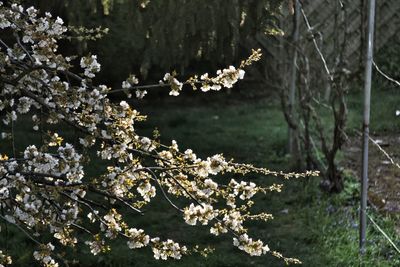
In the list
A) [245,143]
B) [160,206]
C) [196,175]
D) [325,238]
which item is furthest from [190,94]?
[196,175]

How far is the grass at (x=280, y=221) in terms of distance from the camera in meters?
3.71

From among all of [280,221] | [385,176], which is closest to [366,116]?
[385,176]

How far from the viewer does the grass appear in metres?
3.71

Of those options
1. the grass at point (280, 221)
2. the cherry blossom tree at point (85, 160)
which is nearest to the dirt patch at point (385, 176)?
the grass at point (280, 221)

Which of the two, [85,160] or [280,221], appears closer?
[85,160]

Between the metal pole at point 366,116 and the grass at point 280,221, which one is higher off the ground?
the metal pole at point 366,116

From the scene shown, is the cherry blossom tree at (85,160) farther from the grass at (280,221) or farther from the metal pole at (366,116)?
the metal pole at (366,116)

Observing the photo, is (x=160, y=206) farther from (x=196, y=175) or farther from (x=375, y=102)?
(x=196, y=175)

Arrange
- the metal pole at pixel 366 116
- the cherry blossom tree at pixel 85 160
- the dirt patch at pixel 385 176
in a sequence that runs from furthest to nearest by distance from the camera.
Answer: the dirt patch at pixel 385 176 → the metal pole at pixel 366 116 → the cherry blossom tree at pixel 85 160

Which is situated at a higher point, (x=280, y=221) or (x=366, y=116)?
(x=366, y=116)

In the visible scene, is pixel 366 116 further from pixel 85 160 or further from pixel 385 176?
pixel 85 160

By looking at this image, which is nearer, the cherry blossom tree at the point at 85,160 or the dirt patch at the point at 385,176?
the cherry blossom tree at the point at 85,160

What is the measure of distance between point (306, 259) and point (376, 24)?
1909 mm

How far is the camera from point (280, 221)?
4.52 meters
